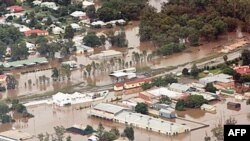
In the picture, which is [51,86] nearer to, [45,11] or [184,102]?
[184,102]

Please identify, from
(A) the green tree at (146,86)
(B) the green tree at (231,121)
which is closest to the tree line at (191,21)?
(A) the green tree at (146,86)

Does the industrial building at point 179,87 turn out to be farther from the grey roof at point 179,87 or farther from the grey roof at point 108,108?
the grey roof at point 108,108

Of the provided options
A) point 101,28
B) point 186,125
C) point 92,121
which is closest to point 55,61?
point 101,28

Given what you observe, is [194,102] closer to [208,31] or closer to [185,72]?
[185,72]

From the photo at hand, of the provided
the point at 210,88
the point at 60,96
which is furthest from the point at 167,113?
the point at 60,96

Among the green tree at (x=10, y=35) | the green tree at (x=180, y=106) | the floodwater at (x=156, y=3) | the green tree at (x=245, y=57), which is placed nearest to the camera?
the green tree at (x=180, y=106)

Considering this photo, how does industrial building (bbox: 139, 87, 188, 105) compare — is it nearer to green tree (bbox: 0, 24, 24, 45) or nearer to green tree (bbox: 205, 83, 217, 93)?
green tree (bbox: 205, 83, 217, 93)
